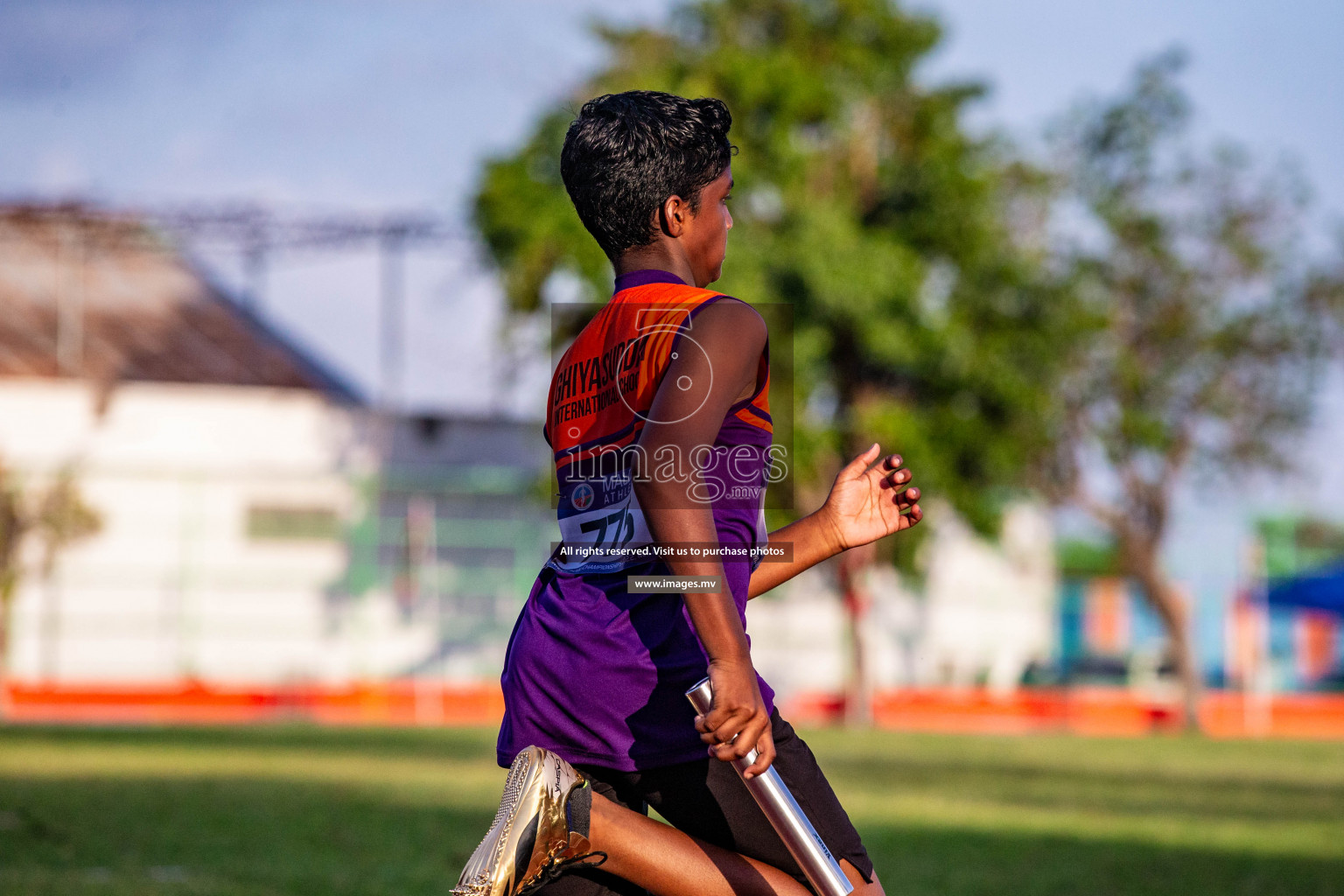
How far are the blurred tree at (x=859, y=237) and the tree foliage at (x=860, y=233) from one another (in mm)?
32

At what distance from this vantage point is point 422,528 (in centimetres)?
2967

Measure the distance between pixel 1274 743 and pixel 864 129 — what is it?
37.1ft

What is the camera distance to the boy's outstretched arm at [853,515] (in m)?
3.30

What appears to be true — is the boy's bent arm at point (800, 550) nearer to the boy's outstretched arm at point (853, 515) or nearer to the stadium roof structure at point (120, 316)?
the boy's outstretched arm at point (853, 515)

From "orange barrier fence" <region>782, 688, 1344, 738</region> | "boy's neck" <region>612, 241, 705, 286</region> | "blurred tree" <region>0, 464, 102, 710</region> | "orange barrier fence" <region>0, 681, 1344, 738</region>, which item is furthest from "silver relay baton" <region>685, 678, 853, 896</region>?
"orange barrier fence" <region>782, 688, 1344, 738</region>

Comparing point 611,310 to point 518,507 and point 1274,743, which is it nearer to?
point 1274,743

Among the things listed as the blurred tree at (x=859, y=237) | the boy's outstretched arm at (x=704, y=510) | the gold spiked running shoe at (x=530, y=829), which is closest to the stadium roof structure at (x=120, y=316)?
the blurred tree at (x=859, y=237)

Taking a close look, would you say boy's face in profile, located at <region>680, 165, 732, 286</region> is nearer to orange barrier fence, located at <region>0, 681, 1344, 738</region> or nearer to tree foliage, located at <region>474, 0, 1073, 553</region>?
tree foliage, located at <region>474, 0, 1073, 553</region>

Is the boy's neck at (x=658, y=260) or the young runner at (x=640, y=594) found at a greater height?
the boy's neck at (x=658, y=260)

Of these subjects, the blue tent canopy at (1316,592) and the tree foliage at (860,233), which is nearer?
the tree foliage at (860,233)

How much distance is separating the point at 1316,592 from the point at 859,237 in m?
10.4

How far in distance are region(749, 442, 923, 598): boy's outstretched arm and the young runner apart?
1.09ft

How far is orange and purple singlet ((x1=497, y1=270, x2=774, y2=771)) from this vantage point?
2818 millimetres

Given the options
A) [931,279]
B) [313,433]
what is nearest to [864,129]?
[931,279]
